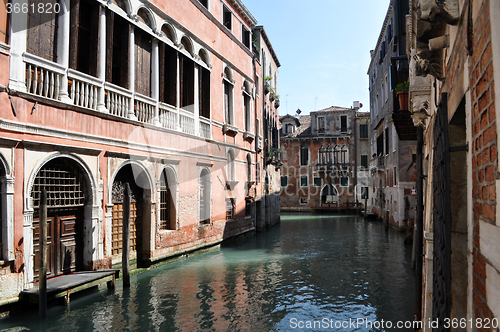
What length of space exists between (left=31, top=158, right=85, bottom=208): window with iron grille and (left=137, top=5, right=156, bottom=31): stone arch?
395 centimetres

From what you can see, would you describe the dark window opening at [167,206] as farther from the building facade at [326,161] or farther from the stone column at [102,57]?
the building facade at [326,161]

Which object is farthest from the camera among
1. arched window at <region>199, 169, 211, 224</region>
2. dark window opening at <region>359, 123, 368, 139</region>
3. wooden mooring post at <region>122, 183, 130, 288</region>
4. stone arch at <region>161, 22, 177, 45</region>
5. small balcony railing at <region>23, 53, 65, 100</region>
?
dark window opening at <region>359, 123, 368, 139</region>

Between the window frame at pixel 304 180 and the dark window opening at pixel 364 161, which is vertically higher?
the dark window opening at pixel 364 161

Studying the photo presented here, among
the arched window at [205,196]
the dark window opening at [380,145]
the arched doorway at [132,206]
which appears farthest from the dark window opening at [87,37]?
the dark window opening at [380,145]

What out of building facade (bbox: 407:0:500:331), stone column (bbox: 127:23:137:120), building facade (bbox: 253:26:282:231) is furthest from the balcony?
building facade (bbox: 253:26:282:231)

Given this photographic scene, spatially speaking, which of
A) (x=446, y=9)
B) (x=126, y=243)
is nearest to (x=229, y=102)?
(x=126, y=243)

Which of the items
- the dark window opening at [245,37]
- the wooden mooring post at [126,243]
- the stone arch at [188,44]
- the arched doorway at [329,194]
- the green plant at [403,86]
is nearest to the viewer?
the green plant at [403,86]

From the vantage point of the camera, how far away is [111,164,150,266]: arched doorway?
8086 millimetres

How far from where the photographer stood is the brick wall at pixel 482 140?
1.58 metres

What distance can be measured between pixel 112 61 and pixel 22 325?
5.57 metres

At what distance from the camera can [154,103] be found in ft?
30.0

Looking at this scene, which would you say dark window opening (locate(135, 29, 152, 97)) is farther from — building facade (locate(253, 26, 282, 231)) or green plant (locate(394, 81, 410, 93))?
building facade (locate(253, 26, 282, 231))

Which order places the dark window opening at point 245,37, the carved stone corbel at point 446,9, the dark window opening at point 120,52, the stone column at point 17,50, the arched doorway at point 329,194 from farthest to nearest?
1. the arched doorway at point 329,194
2. the dark window opening at point 245,37
3. the dark window opening at point 120,52
4. the stone column at point 17,50
5. the carved stone corbel at point 446,9

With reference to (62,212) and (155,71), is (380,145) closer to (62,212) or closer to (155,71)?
(155,71)
